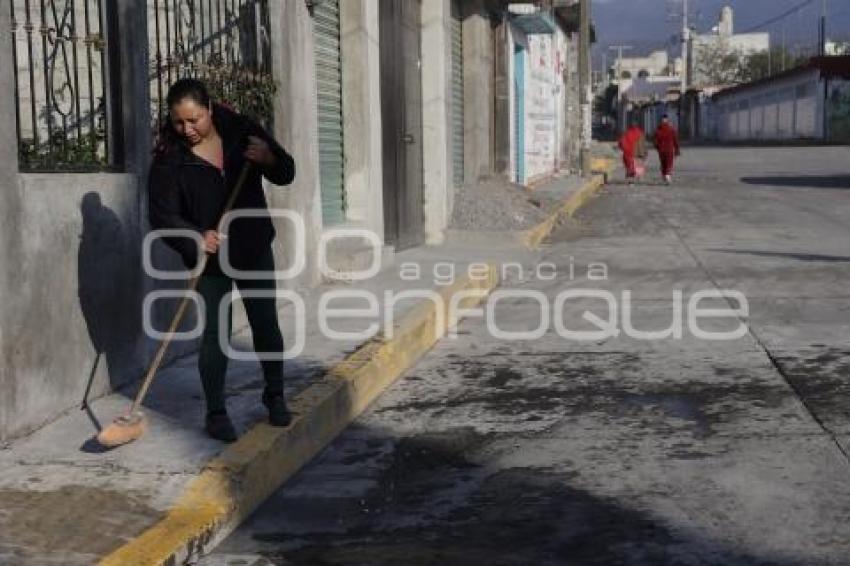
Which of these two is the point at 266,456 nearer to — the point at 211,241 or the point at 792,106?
the point at 211,241

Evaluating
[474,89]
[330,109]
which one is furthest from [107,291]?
[474,89]

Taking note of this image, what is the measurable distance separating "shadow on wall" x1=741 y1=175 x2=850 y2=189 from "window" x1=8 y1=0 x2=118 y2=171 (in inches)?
847

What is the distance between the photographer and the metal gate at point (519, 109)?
953 inches

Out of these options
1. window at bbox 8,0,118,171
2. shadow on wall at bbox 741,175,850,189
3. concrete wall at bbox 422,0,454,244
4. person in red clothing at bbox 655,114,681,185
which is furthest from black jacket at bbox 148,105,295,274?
person in red clothing at bbox 655,114,681,185

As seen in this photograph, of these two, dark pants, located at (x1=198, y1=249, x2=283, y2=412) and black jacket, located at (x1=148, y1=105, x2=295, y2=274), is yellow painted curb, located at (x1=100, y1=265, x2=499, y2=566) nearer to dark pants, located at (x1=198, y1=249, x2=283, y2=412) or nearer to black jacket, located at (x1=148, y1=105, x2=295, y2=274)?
dark pants, located at (x1=198, y1=249, x2=283, y2=412)

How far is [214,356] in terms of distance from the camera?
517 cm

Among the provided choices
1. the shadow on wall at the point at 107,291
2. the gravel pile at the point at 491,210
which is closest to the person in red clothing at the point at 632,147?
the gravel pile at the point at 491,210

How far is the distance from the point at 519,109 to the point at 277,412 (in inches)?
783

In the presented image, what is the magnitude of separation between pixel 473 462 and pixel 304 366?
1.68m

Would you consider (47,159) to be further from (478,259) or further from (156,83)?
(478,259)

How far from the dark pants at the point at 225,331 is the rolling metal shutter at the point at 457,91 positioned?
12277 millimetres

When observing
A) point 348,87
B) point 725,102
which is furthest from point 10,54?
point 725,102

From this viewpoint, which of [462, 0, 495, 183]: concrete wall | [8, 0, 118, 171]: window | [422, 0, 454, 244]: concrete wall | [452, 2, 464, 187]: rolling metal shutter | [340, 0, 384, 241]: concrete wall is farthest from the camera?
[462, 0, 495, 183]: concrete wall

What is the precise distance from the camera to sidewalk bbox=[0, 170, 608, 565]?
407 centimetres
